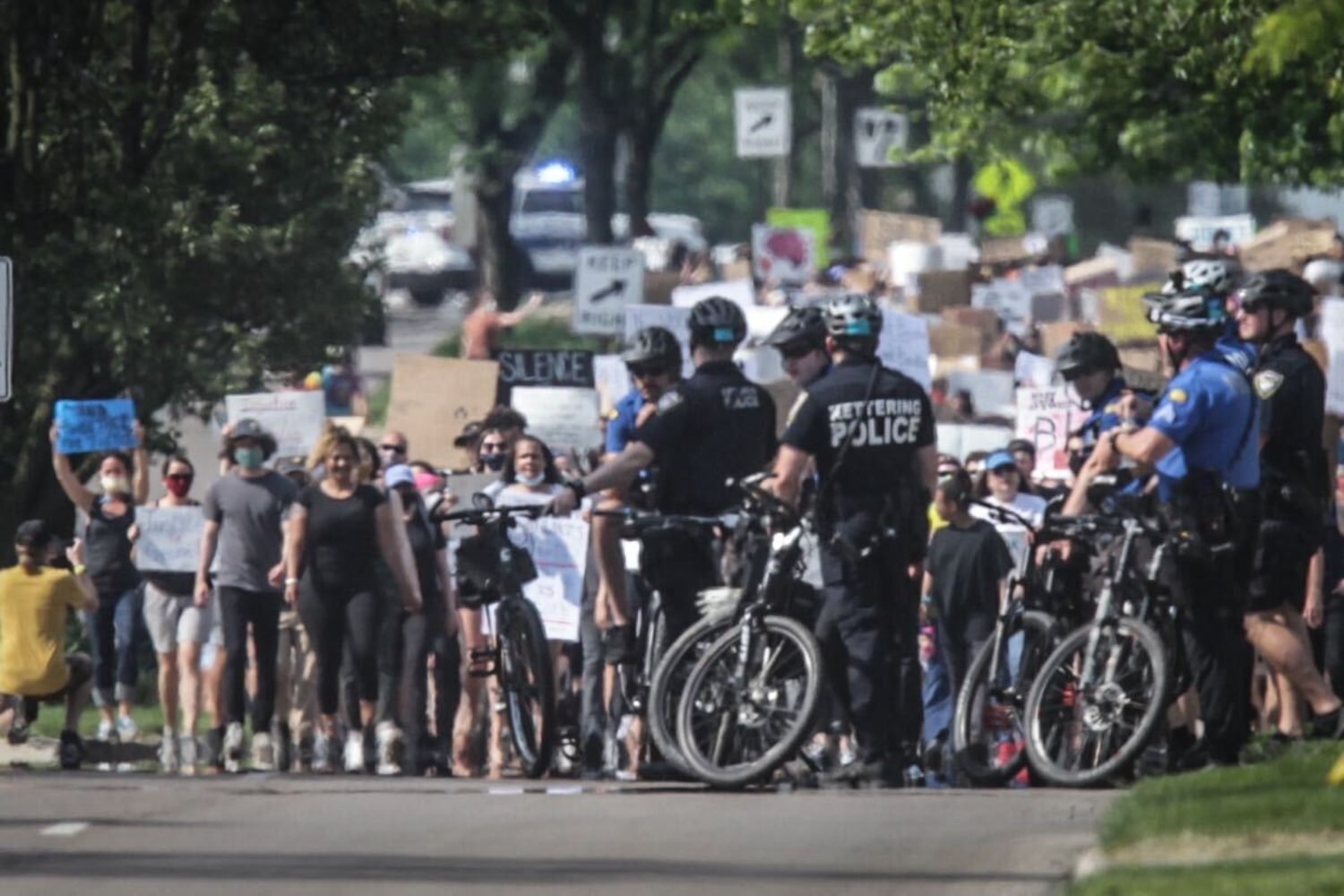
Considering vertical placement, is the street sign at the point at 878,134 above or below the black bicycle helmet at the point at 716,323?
above

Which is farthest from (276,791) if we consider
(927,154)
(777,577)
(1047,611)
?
(927,154)

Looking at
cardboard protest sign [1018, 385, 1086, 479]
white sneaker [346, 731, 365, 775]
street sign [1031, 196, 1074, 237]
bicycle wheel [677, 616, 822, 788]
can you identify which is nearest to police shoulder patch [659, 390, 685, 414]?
bicycle wheel [677, 616, 822, 788]


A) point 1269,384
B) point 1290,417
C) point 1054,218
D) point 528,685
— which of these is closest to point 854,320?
point 1269,384

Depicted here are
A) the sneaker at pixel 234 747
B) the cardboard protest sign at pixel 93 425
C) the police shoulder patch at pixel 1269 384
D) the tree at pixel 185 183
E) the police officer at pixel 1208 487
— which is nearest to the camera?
the police officer at pixel 1208 487

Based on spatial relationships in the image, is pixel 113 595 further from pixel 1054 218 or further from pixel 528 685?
pixel 1054 218

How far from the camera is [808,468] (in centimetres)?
1301

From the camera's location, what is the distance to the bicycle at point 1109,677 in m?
11.8

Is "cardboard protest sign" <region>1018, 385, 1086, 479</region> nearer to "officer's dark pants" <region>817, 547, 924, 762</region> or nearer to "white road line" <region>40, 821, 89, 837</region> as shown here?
"officer's dark pants" <region>817, 547, 924, 762</region>

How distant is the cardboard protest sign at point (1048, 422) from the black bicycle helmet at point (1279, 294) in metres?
5.77

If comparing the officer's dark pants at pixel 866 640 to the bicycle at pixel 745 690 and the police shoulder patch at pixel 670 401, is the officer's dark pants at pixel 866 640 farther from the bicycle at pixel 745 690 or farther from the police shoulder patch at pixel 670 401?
the police shoulder patch at pixel 670 401

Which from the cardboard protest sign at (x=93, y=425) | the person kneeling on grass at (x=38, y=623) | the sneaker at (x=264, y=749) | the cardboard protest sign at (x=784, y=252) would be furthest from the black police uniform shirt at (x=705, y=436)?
the cardboard protest sign at (x=784, y=252)

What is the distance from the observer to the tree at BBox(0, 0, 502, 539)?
65.7 feet

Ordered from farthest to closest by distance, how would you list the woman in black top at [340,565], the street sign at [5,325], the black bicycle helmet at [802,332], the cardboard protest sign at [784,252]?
the cardboard protest sign at [784,252], the woman in black top at [340,565], the street sign at [5,325], the black bicycle helmet at [802,332]

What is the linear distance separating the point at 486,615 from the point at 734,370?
2368 mm
